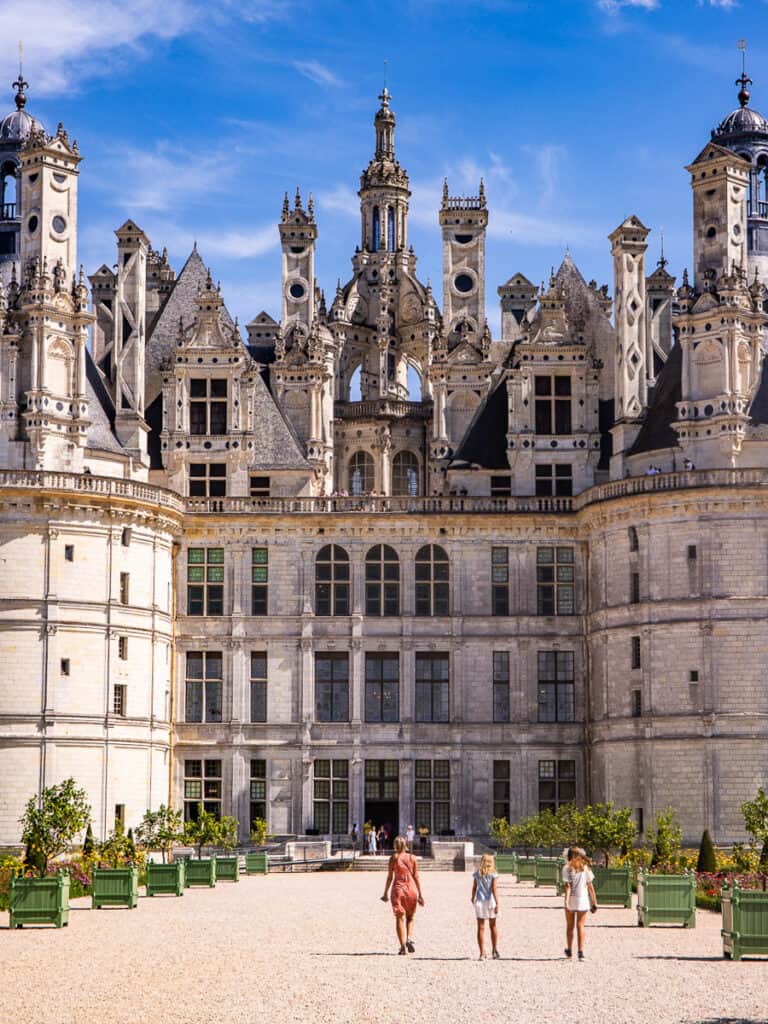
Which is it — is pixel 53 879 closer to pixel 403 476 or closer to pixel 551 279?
pixel 551 279

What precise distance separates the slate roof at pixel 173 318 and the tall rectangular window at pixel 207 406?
2.03 metres

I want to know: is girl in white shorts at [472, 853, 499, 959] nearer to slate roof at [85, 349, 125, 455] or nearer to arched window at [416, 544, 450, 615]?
arched window at [416, 544, 450, 615]

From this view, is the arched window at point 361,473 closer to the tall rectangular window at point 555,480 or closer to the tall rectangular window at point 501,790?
the tall rectangular window at point 555,480

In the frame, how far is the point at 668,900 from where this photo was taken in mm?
35219

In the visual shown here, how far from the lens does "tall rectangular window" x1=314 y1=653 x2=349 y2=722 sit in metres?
65.8

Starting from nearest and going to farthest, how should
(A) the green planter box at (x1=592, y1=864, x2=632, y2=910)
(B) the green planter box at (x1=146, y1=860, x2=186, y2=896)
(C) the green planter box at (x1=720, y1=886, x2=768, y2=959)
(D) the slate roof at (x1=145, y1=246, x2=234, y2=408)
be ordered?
(C) the green planter box at (x1=720, y1=886, x2=768, y2=959) < (A) the green planter box at (x1=592, y1=864, x2=632, y2=910) < (B) the green planter box at (x1=146, y1=860, x2=186, y2=896) < (D) the slate roof at (x1=145, y1=246, x2=234, y2=408)

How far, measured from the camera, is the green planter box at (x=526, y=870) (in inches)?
2003

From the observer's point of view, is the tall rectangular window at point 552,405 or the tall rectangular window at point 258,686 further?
the tall rectangular window at point 552,405

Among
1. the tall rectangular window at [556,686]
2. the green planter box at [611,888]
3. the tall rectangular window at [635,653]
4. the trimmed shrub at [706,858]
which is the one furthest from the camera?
the tall rectangular window at [556,686]

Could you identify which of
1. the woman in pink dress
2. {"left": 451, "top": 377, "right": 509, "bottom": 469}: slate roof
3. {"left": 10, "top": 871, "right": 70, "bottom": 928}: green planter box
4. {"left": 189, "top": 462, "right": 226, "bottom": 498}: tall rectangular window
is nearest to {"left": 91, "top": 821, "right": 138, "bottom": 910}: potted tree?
{"left": 10, "top": 871, "right": 70, "bottom": 928}: green planter box

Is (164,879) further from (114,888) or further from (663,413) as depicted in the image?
(663,413)

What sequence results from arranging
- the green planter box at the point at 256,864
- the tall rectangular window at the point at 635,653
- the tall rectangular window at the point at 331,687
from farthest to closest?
the tall rectangular window at the point at 331,687 → the tall rectangular window at the point at 635,653 → the green planter box at the point at 256,864

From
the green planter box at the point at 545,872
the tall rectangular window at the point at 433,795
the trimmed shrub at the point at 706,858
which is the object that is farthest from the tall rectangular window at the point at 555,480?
the green planter box at the point at 545,872

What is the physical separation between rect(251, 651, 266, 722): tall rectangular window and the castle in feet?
0.25
